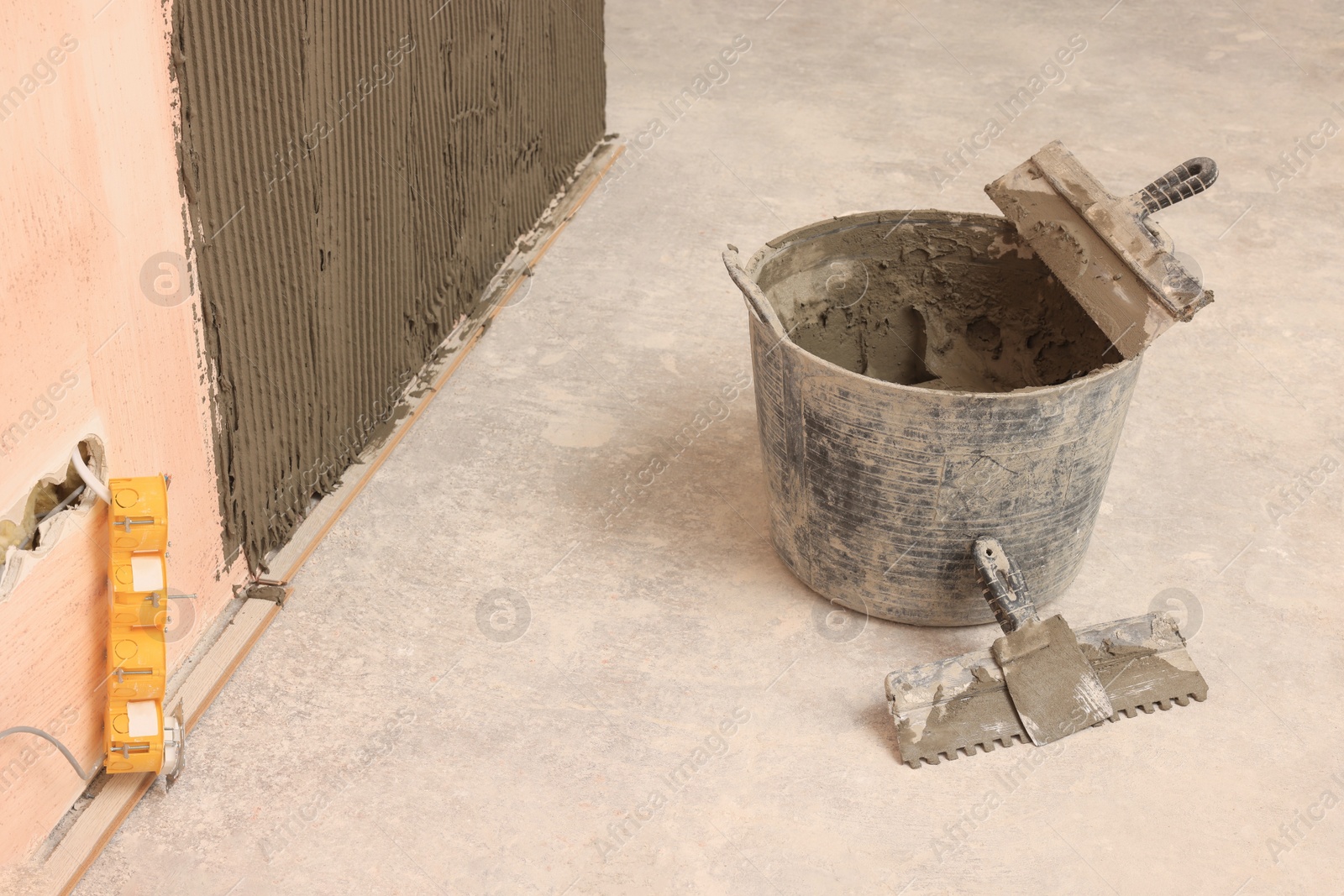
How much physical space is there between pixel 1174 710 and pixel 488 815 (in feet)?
4.92

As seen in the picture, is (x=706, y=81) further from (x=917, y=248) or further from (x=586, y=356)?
(x=917, y=248)

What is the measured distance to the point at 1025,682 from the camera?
2732 millimetres

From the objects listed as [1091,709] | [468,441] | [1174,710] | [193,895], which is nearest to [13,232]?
[193,895]

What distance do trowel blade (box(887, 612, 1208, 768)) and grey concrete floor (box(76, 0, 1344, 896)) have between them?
0.05 meters

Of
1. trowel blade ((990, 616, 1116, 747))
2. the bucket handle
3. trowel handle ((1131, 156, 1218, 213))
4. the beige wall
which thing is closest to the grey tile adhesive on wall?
the beige wall

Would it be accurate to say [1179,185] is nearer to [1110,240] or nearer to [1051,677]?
[1110,240]

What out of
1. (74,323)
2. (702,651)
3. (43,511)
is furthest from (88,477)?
(702,651)

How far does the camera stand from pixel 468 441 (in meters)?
3.59

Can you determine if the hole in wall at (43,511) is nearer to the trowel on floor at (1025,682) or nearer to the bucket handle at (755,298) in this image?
the bucket handle at (755,298)

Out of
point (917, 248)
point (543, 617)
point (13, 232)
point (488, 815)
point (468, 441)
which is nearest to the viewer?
point (13, 232)

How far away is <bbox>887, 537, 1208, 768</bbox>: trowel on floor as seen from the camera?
270 cm

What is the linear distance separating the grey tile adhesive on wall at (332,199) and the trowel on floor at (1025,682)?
1.59 meters

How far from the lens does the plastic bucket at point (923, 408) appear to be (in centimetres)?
265

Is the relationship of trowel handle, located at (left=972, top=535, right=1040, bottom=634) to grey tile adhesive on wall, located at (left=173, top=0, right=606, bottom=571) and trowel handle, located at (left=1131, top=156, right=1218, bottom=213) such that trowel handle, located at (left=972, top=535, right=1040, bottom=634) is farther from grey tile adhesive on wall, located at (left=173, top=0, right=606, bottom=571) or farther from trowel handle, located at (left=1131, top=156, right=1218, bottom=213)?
grey tile adhesive on wall, located at (left=173, top=0, right=606, bottom=571)
